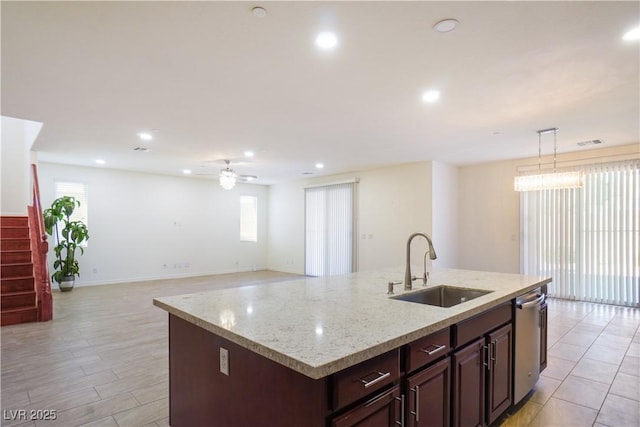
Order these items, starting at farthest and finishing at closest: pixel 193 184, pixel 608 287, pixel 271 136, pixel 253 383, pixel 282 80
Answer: pixel 193 184 < pixel 608 287 < pixel 271 136 < pixel 282 80 < pixel 253 383

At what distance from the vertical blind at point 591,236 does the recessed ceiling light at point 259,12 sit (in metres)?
6.25

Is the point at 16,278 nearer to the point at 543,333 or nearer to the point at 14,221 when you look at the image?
the point at 14,221

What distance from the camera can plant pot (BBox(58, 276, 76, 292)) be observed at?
6867mm

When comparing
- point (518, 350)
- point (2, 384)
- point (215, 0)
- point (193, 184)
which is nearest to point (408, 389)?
point (518, 350)

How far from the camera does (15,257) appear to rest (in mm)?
5207

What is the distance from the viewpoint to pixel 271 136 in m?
5.02

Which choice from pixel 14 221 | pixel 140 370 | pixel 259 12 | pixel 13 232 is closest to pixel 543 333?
pixel 259 12

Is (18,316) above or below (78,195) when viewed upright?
below

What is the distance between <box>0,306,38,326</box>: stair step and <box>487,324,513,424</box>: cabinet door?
5665 millimetres

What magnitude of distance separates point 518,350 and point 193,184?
27.8 ft

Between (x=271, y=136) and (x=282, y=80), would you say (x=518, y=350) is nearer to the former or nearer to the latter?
(x=282, y=80)

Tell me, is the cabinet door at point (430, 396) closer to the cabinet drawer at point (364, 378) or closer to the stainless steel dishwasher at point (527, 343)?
the cabinet drawer at point (364, 378)

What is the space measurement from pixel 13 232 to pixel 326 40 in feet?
20.7

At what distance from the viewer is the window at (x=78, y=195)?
7320 mm
